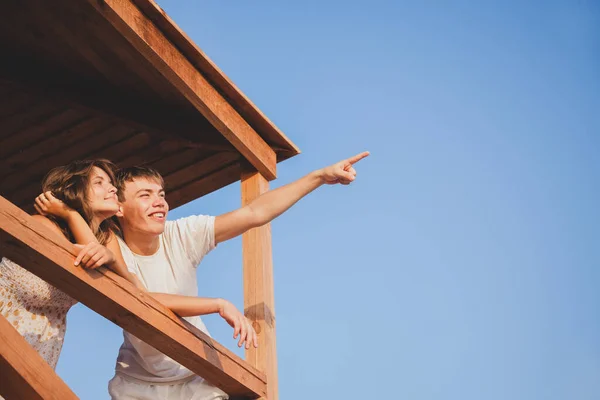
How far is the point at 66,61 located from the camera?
5.89 m

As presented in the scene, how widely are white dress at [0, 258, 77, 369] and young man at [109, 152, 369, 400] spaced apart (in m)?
0.50

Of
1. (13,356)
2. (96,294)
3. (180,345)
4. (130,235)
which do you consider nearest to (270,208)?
(130,235)

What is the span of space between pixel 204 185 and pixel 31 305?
248cm

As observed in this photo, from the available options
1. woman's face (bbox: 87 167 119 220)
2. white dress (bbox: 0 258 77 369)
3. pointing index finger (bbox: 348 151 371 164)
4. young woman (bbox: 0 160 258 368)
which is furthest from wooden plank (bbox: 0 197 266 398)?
pointing index finger (bbox: 348 151 371 164)

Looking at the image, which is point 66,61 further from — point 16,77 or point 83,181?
point 83,181

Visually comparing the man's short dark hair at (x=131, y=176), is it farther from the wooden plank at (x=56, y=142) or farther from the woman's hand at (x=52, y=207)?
the wooden plank at (x=56, y=142)

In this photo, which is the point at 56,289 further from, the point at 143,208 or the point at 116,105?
the point at 116,105

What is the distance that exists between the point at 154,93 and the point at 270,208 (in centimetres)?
139

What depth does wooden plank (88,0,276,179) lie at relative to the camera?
4.90 metres

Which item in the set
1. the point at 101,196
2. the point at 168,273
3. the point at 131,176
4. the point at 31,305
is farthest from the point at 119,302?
the point at 131,176

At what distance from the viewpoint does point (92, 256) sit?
3812 mm

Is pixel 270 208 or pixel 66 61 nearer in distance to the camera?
pixel 270 208

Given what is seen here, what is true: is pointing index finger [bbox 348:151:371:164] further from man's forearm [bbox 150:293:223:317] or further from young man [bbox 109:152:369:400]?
man's forearm [bbox 150:293:223:317]

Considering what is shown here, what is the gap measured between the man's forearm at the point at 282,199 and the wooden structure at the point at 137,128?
0.59 metres
